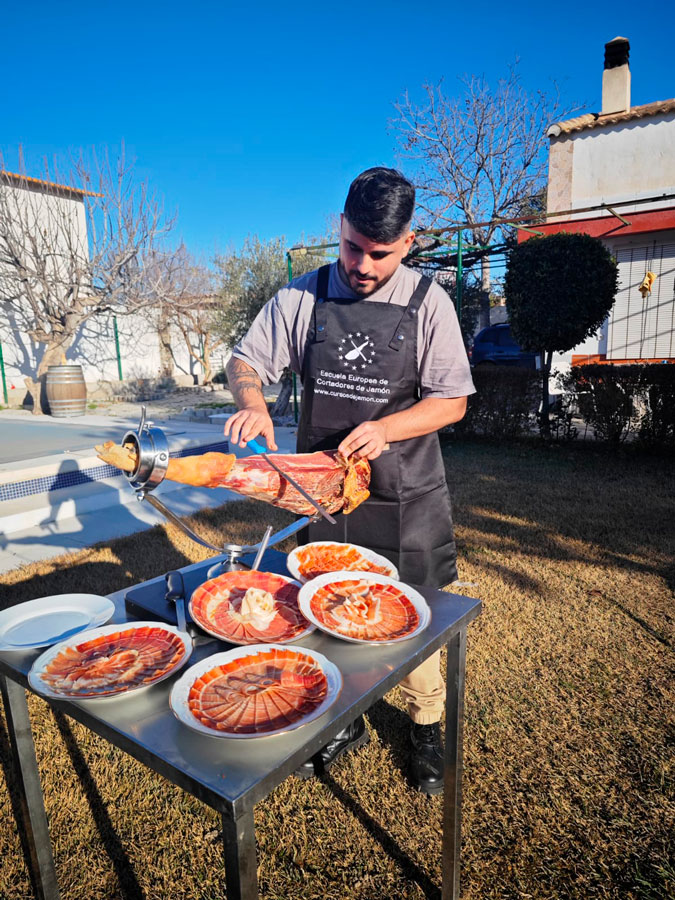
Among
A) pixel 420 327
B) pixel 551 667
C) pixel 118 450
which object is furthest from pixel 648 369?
pixel 118 450

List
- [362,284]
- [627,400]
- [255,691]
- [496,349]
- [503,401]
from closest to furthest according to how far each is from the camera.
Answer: [255,691]
[362,284]
[627,400]
[503,401]
[496,349]

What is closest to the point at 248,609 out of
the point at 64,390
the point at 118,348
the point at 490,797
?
the point at 490,797

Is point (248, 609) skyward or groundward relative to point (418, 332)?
groundward

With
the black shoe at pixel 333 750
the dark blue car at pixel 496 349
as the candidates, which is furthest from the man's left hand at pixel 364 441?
the dark blue car at pixel 496 349

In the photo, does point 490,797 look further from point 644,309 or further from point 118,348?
point 118,348

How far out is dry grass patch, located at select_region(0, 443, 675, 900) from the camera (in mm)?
1952

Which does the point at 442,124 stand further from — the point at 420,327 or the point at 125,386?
the point at 420,327

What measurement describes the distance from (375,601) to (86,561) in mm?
3720

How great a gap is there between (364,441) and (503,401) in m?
7.95

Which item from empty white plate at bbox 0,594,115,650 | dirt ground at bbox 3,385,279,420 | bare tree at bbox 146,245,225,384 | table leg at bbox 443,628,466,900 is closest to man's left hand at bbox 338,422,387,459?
table leg at bbox 443,628,466,900

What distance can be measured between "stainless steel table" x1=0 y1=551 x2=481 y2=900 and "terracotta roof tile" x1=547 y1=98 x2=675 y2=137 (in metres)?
15.2

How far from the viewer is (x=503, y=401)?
9.26m

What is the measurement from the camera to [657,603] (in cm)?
378

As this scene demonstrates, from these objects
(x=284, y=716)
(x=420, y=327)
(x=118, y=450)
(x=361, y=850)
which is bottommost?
(x=361, y=850)
